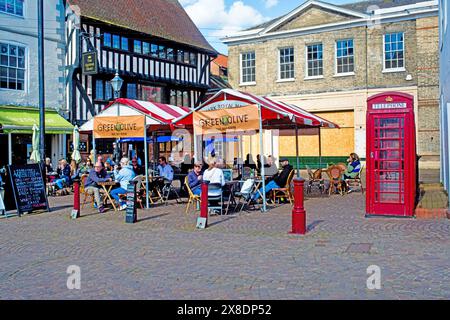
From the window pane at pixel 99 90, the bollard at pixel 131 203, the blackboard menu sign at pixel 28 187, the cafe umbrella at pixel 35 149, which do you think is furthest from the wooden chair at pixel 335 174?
the window pane at pixel 99 90

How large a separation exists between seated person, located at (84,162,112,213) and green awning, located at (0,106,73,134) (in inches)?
315

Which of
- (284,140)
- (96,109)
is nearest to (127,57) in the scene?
(96,109)

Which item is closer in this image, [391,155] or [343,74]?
[391,155]

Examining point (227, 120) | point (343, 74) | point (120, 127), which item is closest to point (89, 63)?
point (120, 127)

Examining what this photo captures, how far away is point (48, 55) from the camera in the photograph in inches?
874

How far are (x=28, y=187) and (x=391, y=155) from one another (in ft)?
28.5

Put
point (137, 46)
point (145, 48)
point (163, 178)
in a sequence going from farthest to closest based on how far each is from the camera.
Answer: point (145, 48) → point (137, 46) → point (163, 178)

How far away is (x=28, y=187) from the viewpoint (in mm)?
12445

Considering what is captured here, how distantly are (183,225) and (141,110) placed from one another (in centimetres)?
446

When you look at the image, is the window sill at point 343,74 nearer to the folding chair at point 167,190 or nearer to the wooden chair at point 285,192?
the wooden chair at point 285,192

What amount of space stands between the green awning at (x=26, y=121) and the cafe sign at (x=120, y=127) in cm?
699

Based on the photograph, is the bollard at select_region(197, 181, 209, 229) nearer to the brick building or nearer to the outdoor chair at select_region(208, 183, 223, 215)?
the outdoor chair at select_region(208, 183, 223, 215)

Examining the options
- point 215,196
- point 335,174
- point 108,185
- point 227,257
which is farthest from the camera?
point 335,174

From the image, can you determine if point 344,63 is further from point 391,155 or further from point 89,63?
point 391,155
